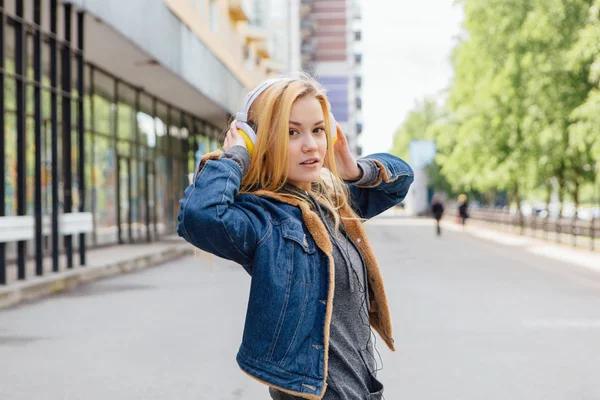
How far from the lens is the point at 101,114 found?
73.8 feet

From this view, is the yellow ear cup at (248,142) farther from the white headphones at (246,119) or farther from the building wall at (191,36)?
the building wall at (191,36)

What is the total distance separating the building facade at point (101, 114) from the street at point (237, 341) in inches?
64.7

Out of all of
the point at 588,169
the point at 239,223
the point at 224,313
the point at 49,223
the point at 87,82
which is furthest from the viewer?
the point at 588,169

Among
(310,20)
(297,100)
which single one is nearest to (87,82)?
(297,100)

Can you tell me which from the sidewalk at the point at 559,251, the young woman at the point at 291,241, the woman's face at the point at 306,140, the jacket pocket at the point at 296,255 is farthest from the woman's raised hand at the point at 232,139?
the sidewalk at the point at 559,251

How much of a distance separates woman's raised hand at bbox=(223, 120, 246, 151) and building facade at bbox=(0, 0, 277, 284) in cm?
465

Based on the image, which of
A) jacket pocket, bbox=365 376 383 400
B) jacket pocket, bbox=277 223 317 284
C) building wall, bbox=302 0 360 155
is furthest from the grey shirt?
building wall, bbox=302 0 360 155

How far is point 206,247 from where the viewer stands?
94.4 inches

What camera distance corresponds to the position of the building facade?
12852mm

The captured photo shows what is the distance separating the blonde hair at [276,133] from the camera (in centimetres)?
242

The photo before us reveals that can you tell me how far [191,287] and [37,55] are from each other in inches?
164

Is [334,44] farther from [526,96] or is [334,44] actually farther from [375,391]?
[375,391]

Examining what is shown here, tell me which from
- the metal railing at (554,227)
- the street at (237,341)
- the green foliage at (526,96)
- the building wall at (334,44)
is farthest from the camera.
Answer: the building wall at (334,44)

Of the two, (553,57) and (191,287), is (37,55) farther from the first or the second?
(553,57)
